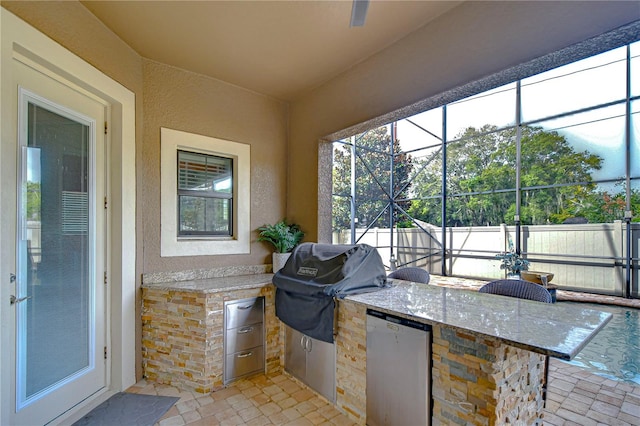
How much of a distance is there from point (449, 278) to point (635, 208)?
11.9ft

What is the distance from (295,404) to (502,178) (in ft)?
22.6

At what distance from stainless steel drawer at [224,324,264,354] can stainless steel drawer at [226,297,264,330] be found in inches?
1.7

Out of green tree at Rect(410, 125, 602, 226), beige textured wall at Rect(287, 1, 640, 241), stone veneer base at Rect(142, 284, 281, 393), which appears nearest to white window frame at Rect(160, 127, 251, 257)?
stone veneer base at Rect(142, 284, 281, 393)

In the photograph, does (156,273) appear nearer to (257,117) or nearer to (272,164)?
(272,164)

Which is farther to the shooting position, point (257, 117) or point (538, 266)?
point (538, 266)

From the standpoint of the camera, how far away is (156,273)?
271 cm

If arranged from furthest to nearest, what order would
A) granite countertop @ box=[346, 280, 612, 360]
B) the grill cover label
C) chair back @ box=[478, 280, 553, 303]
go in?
the grill cover label < chair back @ box=[478, 280, 553, 303] < granite countertop @ box=[346, 280, 612, 360]

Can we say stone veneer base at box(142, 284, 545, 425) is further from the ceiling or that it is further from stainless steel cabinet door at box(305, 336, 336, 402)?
the ceiling

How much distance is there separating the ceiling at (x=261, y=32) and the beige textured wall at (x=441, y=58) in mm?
147

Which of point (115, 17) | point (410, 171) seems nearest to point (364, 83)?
point (115, 17)

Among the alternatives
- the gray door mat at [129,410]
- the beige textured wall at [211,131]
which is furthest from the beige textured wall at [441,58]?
the gray door mat at [129,410]

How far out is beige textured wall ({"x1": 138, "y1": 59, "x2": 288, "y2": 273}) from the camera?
2717 millimetres

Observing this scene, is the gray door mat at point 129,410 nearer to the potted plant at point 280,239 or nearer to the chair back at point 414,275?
the potted plant at point 280,239

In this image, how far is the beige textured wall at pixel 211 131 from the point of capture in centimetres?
272
